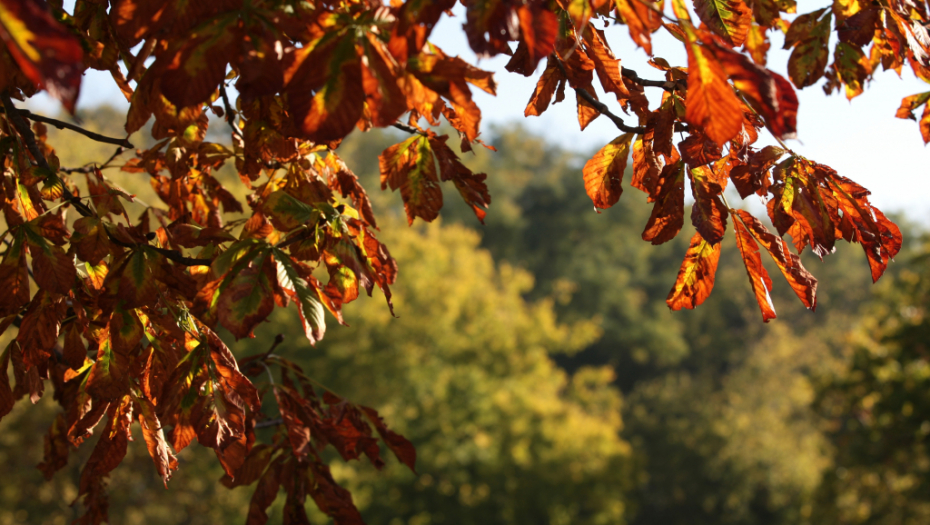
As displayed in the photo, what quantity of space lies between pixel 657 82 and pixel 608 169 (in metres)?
0.18

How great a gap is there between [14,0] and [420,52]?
0.41 meters

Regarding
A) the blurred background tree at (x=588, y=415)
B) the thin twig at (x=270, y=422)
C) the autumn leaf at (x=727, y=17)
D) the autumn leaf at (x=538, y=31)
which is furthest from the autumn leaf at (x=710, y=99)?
the blurred background tree at (x=588, y=415)

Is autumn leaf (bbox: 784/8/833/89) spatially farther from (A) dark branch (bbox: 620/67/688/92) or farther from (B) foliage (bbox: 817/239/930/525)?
(B) foliage (bbox: 817/239/930/525)

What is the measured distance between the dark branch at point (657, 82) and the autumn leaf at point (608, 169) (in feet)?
0.33

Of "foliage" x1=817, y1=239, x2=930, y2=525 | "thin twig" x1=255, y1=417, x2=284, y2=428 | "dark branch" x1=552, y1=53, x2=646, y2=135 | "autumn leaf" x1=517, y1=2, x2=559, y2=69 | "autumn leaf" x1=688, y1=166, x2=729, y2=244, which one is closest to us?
"autumn leaf" x1=517, y1=2, x2=559, y2=69

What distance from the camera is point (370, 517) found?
568 inches

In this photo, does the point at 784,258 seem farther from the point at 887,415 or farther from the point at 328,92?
the point at 887,415

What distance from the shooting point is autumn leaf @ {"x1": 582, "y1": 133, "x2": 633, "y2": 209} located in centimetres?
126

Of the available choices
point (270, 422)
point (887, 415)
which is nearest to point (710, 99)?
point (270, 422)

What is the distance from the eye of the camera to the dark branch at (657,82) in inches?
45.9

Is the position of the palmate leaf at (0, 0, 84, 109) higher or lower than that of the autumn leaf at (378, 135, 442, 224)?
lower

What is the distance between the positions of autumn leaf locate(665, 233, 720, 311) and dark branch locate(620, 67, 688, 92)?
0.93 feet

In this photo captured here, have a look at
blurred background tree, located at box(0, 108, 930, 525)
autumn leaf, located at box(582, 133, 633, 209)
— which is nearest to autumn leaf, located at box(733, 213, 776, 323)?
autumn leaf, located at box(582, 133, 633, 209)

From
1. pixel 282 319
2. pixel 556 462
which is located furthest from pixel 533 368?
pixel 282 319
